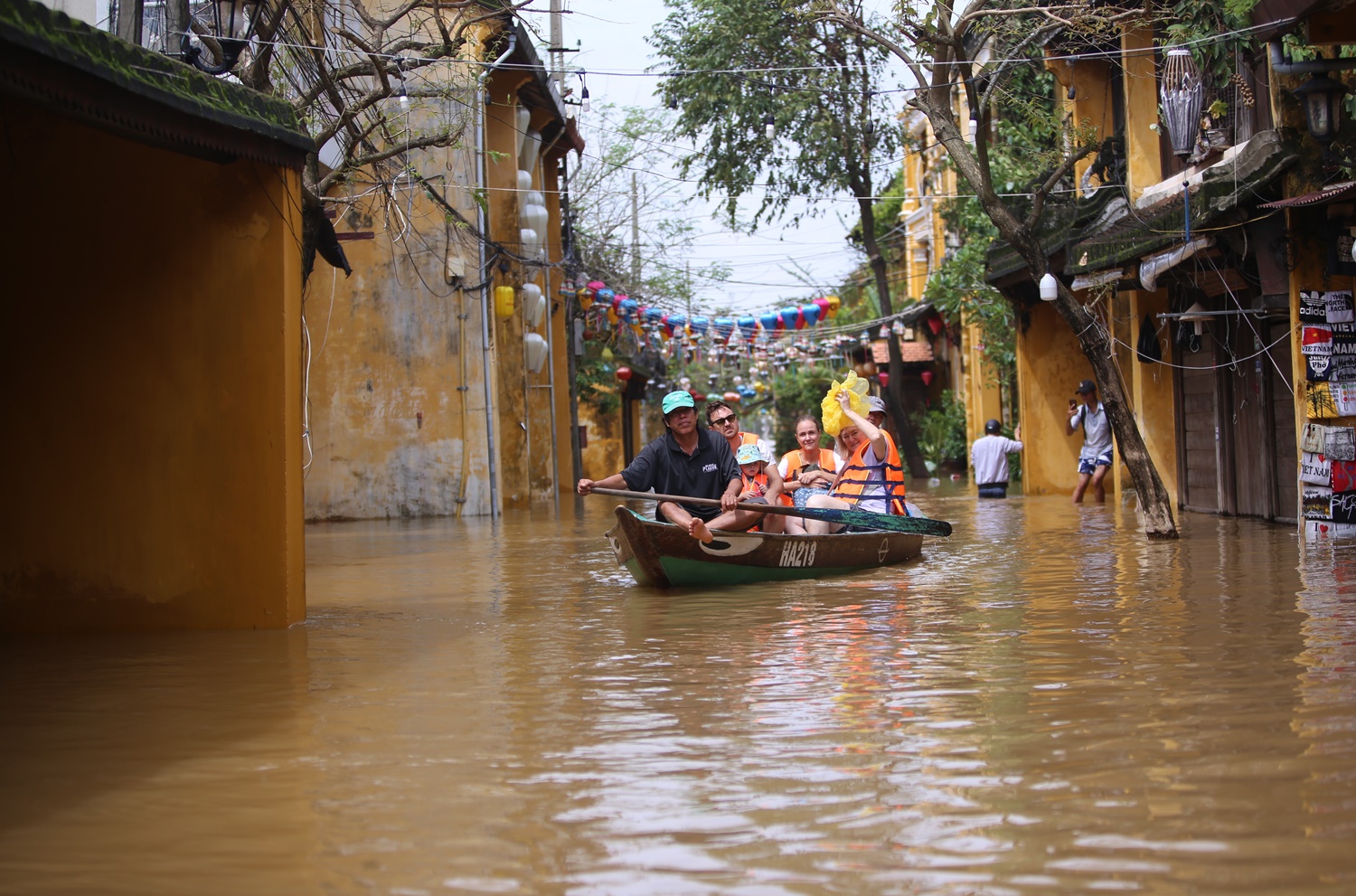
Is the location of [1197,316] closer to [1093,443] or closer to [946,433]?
[1093,443]

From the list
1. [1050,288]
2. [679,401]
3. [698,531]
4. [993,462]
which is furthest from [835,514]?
[993,462]

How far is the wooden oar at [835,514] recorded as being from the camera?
10.6m

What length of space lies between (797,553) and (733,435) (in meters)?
1.66

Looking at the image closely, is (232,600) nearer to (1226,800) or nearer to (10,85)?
(10,85)

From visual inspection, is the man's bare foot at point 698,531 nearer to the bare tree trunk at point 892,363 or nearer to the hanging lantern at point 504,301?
the hanging lantern at point 504,301

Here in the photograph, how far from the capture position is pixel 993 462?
23609 millimetres

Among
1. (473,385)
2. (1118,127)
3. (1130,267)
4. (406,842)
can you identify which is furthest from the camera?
(473,385)

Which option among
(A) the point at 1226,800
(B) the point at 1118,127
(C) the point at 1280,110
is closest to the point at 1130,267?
(B) the point at 1118,127

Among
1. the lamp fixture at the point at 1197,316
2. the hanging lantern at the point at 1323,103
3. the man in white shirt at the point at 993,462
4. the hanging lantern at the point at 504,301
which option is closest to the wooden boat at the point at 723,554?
the hanging lantern at the point at 1323,103

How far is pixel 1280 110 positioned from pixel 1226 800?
33.2 ft

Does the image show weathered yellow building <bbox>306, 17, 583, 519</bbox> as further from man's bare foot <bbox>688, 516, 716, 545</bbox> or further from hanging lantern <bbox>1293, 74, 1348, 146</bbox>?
hanging lantern <bbox>1293, 74, 1348, 146</bbox>

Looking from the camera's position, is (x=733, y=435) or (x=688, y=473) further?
(x=733, y=435)

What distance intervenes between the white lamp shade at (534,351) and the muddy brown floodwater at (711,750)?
51.8 feet

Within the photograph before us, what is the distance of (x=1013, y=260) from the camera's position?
21.6m
